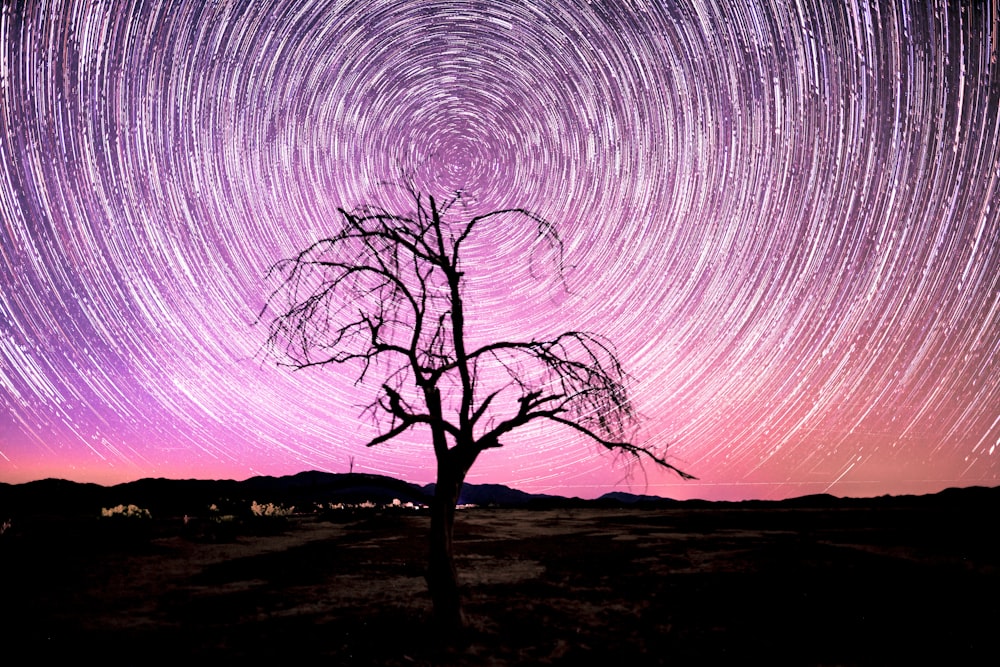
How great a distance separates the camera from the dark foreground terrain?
9.59m

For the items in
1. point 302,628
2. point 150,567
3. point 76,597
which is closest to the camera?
point 302,628

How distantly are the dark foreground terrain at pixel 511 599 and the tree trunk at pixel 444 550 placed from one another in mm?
461

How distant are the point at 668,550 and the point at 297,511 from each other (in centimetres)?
2711

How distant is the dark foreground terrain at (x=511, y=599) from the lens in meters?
9.59

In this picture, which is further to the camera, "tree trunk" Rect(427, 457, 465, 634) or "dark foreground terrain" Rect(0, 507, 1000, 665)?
"tree trunk" Rect(427, 457, 465, 634)

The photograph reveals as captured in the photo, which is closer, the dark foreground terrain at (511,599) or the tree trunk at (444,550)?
the dark foreground terrain at (511,599)

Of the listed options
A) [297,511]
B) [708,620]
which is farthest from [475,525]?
[708,620]

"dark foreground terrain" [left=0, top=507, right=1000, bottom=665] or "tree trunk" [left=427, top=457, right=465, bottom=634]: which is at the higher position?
"tree trunk" [left=427, top=457, right=465, bottom=634]

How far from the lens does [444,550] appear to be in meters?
9.84

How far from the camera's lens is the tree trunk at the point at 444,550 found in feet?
32.2

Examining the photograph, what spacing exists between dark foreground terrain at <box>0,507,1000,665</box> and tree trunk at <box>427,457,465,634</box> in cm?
46

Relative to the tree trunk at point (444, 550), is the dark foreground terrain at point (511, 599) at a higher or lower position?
lower

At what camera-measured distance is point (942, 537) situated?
2198cm

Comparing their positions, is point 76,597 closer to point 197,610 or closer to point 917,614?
point 197,610
